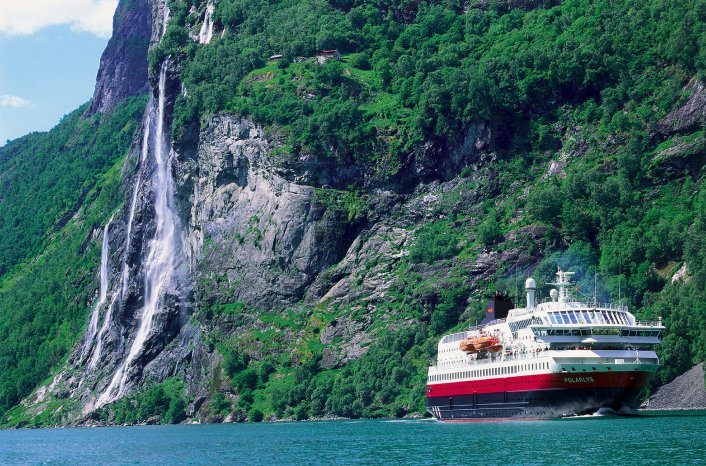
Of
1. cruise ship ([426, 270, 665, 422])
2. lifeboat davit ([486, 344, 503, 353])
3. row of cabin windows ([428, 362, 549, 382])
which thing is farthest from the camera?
lifeboat davit ([486, 344, 503, 353])

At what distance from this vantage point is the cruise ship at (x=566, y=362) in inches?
4441

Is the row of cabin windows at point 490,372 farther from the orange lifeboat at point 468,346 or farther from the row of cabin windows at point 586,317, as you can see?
the row of cabin windows at point 586,317

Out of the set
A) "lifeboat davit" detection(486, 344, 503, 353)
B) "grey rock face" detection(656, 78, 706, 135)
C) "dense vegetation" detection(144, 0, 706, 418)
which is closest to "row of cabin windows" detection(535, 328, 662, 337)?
"lifeboat davit" detection(486, 344, 503, 353)

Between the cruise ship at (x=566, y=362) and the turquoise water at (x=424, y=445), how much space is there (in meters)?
1.84

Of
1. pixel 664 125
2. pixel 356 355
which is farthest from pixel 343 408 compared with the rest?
pixel 664 125

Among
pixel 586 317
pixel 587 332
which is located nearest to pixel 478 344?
pixel 587 332

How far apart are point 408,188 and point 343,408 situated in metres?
41.6

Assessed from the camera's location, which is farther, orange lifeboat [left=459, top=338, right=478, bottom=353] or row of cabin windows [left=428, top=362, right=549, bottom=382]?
orange lifeboat [left=459, top=338, right=478, bottom=353]

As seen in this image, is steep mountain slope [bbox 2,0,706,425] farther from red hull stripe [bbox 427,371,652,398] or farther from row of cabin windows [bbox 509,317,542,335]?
red hull stripe [bbox 427,371,652,398]

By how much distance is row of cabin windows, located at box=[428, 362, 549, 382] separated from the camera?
115625 millimetres

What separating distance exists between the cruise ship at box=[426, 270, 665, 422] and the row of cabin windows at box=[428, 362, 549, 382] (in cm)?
9

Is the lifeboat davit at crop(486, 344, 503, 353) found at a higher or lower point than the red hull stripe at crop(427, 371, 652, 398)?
higher

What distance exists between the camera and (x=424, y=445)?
336 feet

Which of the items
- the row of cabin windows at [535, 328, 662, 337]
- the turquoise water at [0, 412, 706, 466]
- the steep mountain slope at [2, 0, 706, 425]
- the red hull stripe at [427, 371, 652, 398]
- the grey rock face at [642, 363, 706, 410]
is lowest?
the turquoise water at [0, 412, 706, 466]
